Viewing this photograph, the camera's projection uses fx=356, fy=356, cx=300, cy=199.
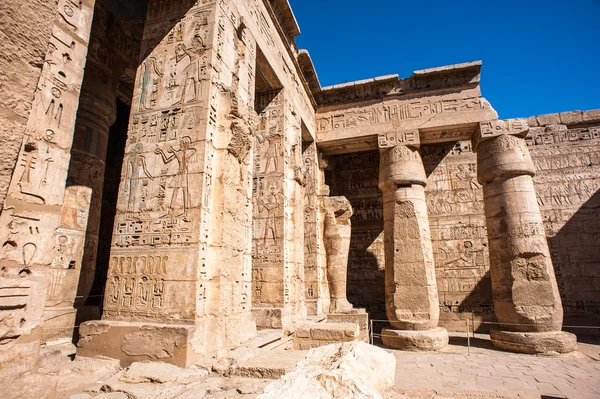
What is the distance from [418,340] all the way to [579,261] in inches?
248

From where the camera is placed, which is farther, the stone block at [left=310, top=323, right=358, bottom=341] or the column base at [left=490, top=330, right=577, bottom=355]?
the column base at [left=490, top=330, right=577, bottom=355]

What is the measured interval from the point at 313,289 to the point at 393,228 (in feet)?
8.21

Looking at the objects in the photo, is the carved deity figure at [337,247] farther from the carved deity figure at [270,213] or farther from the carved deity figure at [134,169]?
the carved deity figure at [134,169]

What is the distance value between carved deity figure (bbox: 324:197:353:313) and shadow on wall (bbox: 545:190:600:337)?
6.32 metres

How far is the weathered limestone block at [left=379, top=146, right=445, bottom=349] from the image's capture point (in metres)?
8.01

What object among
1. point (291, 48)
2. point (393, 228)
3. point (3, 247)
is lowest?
point (3, 247)

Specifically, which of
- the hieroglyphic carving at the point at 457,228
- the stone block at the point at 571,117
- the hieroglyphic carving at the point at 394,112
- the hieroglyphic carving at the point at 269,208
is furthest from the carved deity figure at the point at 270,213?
the stone block at the point at 571,117

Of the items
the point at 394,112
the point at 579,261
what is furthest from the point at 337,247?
the point at 579,261

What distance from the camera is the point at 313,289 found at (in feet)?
29.4

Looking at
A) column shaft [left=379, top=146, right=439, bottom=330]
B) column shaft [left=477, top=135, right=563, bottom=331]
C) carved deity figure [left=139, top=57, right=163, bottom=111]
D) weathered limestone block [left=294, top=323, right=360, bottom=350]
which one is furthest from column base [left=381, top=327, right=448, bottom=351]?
carved deity figure [left=139, top=57, right=163, bottom=111]

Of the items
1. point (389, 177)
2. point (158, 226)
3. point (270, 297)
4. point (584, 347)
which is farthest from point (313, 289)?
point (584, 347)

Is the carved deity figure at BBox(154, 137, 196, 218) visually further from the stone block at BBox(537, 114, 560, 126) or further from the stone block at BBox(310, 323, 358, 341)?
the stone block at BBox(537, 114, 560, 126)

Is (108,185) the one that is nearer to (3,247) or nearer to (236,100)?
(236,100)

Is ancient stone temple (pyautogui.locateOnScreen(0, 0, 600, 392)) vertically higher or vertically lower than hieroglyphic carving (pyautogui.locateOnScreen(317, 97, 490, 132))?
lower
